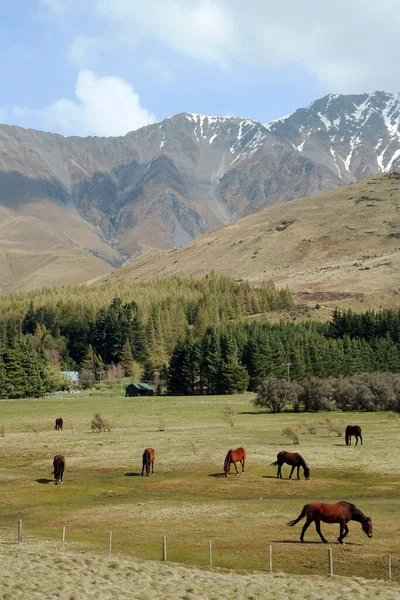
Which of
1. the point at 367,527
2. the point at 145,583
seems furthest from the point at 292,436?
the point at 145,583

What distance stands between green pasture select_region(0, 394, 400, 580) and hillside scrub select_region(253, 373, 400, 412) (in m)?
24.7

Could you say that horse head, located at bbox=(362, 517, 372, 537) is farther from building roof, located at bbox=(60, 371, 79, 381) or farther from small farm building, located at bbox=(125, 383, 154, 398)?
building roof, located at bbox=(60, 371, 79, 381)

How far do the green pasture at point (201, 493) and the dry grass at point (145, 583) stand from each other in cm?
187

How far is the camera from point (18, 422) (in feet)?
304

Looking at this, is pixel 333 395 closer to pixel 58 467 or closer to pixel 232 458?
pixel 232 458

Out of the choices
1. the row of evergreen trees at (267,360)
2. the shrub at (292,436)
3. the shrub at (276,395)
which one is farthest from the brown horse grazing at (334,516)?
the row of evergreen trees at (267,360)

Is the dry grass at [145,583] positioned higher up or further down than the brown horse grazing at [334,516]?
further down

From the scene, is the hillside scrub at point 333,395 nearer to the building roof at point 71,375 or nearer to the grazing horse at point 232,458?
the grazing horse at point 232,458

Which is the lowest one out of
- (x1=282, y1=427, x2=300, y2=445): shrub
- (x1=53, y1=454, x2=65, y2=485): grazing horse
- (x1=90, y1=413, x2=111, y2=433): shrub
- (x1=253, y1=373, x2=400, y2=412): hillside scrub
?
(x1=53, y1=454, x2=65, y2=485): grazing horse

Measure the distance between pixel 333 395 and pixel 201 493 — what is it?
70093mm

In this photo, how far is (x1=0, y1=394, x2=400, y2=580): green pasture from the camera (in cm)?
3169

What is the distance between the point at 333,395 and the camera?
112812 millimetres

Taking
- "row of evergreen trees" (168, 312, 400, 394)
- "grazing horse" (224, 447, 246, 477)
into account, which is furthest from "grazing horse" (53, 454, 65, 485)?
"row of evergreen trees" (168, 312, 400, 394)

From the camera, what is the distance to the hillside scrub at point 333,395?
109250 millimetres
